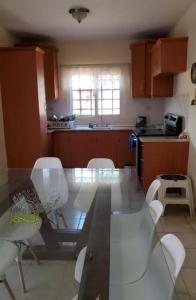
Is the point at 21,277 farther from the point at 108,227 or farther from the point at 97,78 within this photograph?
the point at 97,78

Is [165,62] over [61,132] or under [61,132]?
over

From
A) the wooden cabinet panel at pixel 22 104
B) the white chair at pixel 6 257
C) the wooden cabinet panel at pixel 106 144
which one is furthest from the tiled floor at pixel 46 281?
the wooden cabinet panel at pixel 106 144

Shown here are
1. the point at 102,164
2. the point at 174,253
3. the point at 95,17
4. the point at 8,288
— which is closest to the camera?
the point at 174,253

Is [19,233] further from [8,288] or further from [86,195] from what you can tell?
[86,195]

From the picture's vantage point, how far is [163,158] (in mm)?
3367

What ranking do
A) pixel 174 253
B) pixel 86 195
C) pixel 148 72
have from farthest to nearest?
pixel 148 72
pixel 86 195
pixel 174 253

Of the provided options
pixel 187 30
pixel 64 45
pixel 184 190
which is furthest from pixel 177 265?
pixel 64 45

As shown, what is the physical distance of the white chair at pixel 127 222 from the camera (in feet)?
6.48

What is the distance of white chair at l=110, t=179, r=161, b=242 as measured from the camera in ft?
6.48

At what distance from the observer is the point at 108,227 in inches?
71.6

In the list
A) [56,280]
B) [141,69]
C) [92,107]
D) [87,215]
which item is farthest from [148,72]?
[56,280]

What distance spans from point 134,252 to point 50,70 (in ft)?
12.8

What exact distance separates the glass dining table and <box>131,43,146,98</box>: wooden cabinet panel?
2223 mm

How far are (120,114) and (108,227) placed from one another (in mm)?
3703
